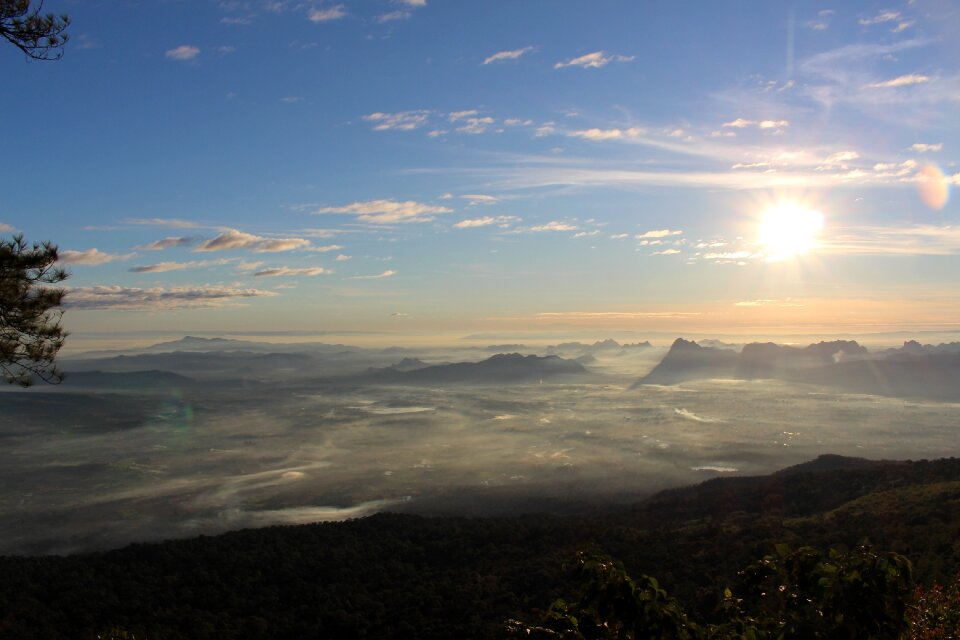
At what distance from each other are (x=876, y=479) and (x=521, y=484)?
1805 inches

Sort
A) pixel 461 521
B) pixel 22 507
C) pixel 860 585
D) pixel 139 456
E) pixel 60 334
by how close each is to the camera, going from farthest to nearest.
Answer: pixel 139 456
pixel 22 507
pixel 461 521
pixel 60 334
pixel 860 585

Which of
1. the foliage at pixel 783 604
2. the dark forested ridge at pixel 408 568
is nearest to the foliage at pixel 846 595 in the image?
the foliage at pixel 783 604

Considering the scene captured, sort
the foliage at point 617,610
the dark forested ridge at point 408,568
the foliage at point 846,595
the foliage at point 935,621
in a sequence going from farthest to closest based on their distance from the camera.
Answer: the dark forested ridge at point 408,568
the foliage at point 935,621
the foliage at point 617,610
the foliage at point 846,595

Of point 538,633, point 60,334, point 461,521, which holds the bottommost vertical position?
point 461,521

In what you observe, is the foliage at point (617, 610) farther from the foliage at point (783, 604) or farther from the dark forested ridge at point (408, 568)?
the dark forested ridge at point (408, 568)

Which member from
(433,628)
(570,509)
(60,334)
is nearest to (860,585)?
(60,334)

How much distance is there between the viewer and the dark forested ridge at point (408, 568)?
29.3 m

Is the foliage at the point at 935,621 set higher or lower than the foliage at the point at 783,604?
lower

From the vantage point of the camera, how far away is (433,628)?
28.1 meters

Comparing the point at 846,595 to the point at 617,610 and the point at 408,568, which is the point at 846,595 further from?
the point at 408,568

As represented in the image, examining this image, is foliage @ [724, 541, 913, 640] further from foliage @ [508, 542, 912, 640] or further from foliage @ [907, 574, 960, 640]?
foliage @ [907, 574, 960, 640]

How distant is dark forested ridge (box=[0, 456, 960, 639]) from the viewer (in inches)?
1155

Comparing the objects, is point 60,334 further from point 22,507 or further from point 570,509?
point 22,507

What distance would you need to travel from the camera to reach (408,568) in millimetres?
38625
